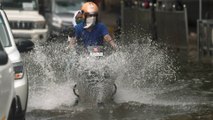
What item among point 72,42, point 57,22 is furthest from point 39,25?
point 72,42

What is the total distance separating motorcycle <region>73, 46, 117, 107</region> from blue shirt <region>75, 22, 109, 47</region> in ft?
1.09

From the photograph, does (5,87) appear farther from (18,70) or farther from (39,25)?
(39,25)

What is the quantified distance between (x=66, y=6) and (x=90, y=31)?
12539 mm

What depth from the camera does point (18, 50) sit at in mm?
9938

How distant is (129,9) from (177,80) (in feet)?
37.8

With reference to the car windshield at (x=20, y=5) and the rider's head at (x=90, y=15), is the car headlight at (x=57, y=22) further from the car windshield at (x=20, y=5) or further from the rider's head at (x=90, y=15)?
the rider's head at (x=90, y=15)

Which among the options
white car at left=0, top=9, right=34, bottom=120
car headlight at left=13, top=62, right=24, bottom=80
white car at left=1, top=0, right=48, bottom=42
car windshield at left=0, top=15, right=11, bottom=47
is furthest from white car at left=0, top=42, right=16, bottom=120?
white car at left=1, top=0, right=48, bottom=42

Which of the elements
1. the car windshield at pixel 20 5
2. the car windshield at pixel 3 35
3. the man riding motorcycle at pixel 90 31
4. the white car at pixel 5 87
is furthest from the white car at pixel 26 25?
the white car at pixel 5 87

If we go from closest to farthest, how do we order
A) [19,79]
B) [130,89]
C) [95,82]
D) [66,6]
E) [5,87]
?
[5,87] → [19,79] → [95,82] → [130,89] → [66,6]

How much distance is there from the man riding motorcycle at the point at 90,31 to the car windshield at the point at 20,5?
9060 mm

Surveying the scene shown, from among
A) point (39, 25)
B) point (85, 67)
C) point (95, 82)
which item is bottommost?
point (39, 25)

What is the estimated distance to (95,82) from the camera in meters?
10.9

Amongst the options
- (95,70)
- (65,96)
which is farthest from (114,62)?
(65,96)

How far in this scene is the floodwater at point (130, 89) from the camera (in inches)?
421
